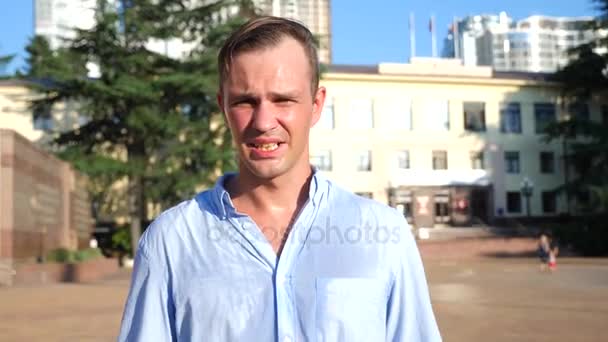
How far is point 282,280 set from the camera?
6.26ft

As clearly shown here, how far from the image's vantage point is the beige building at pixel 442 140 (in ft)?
187

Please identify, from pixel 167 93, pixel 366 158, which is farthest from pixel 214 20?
pixel 366 158

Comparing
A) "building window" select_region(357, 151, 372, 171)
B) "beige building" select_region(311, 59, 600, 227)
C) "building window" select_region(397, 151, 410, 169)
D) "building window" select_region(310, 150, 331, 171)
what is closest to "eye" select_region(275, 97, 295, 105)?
"beige building" select_region(311, 59, 600, 227)

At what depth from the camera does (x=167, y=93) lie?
128ft

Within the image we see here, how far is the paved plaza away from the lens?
11.2 meters

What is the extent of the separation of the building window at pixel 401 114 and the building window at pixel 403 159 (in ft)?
5.70

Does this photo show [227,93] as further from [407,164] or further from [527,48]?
[527,48]

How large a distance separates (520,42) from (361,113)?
99.5 meters

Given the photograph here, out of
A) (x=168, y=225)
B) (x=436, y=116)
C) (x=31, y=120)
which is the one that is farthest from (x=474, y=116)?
(x=168, y=225)

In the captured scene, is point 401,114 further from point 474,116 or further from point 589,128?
point 589,128

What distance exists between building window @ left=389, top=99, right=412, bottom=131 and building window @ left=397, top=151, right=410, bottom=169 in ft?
5.70

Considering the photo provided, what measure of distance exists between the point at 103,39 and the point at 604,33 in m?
31.6

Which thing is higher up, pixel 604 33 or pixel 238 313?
pixel 604 33

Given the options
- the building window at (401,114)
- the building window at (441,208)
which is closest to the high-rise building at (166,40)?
the building window at (401,114)
